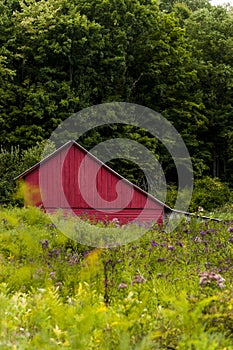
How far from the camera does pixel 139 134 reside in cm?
3894

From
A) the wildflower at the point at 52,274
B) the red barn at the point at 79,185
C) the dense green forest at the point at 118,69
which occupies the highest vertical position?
the dense green forest at the point at 118,69

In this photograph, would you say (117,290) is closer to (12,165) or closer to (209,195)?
(12,165)

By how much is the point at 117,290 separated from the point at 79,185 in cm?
1687

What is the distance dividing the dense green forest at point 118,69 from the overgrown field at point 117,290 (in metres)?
24.5

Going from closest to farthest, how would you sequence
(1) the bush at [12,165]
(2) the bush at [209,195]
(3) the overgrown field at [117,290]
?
(3) the overgrown field at [117,290]
(1) the bush at [12,165]
(2) the bush at [209,195]

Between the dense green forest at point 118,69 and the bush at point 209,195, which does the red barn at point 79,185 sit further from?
the bush at point 209,195

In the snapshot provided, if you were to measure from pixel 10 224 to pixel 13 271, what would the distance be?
171 inches

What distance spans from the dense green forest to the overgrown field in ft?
80.5

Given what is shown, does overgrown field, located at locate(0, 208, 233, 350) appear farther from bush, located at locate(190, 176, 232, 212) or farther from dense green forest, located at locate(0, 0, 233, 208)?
dense green forest, located at locate(0, 0, 233, 208)

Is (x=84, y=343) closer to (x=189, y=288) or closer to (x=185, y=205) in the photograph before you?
(x=189, y=288)

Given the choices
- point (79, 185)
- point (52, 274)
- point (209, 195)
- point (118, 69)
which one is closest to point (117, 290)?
point (52, 274)

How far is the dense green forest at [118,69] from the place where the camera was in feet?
120

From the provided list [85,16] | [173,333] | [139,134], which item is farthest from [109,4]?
Answer: [173,333]

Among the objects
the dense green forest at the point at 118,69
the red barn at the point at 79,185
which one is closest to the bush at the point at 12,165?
the dense green forest at the point at 118,69
